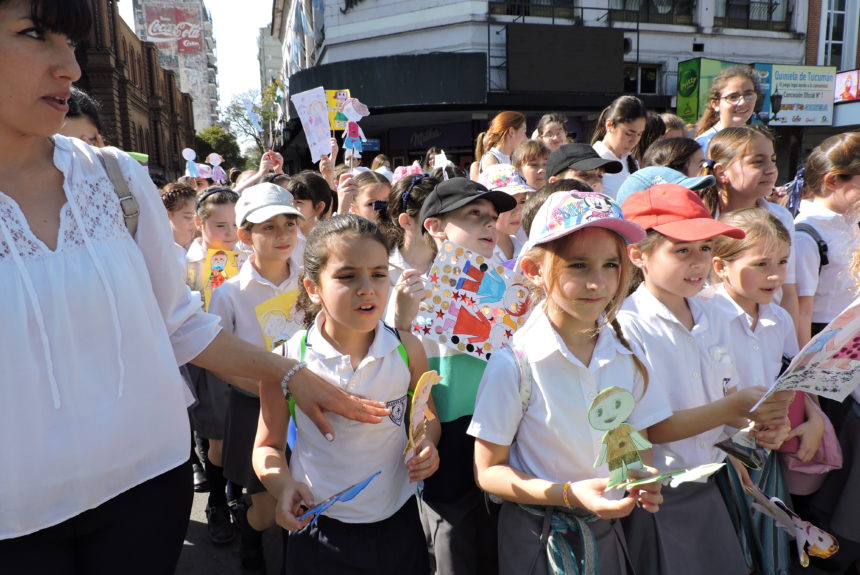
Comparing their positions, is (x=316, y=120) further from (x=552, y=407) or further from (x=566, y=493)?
(x=566, y=493)

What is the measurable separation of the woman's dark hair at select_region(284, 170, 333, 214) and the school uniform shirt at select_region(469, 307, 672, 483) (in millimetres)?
3045

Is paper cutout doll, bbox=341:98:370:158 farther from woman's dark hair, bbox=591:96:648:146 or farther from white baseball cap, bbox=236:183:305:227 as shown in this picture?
white baseball cap, bbox=236:183:305:227

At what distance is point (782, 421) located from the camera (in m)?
1.73

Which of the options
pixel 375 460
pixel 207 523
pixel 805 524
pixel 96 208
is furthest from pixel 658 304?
pixel 207 523

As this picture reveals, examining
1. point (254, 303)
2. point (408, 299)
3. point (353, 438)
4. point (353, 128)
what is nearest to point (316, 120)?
point (353, 128)

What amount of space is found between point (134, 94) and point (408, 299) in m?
41.7

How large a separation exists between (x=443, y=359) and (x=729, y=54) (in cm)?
2355

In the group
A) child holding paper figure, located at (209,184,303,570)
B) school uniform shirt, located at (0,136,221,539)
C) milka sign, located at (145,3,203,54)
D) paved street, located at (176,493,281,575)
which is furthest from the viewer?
milka sign, located at (145,3,203,54)

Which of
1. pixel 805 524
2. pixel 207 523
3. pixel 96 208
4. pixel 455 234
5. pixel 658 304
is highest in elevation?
pixel 96 208

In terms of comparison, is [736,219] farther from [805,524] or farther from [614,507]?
[614,507]

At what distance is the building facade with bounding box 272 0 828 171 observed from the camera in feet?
59.5

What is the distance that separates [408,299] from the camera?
2.44 metres

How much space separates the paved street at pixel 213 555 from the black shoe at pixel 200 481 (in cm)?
38

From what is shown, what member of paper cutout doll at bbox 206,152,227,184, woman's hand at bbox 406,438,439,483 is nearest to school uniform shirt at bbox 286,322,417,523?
woman's hand at bbox 406,438,439,483
